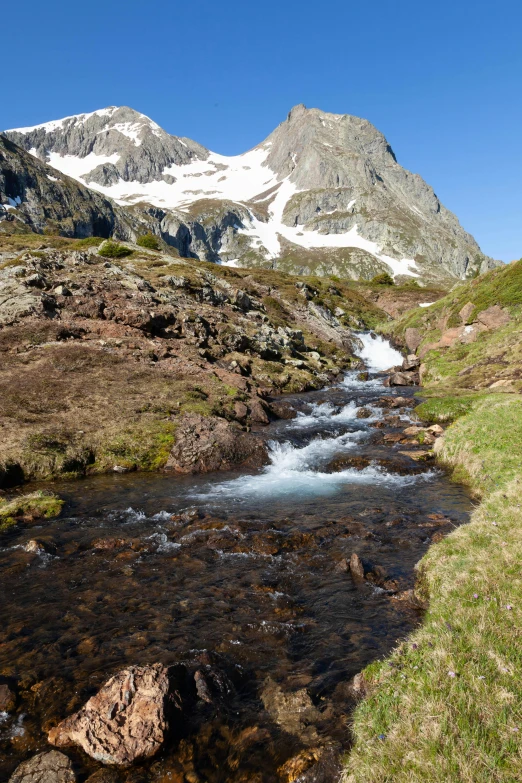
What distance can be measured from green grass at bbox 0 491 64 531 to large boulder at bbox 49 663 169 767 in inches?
397

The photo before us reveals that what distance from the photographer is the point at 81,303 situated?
128 feet

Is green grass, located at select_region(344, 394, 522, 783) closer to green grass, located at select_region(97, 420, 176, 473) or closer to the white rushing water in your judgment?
the white rushing water

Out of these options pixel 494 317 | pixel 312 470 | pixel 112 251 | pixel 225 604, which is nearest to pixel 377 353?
pixel 494 317

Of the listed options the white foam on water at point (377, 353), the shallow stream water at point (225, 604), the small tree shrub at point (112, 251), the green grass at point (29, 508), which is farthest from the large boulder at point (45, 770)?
the small tree shrub at point (112, 251)

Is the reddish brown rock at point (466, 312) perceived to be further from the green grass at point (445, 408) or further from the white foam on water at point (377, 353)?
the green grass at point (445, 408)

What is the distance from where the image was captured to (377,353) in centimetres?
6525

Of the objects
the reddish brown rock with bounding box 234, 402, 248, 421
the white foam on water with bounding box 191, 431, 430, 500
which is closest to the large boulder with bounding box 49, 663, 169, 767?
the white foam on water with bounding box 191, 431, 430, 500

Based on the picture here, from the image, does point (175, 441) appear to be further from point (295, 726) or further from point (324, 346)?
point (324, 346)

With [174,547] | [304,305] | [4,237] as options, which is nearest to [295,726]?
[174,547]

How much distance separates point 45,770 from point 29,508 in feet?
38.0

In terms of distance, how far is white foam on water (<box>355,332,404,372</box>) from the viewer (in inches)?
2351

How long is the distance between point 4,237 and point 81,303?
50.8 meters

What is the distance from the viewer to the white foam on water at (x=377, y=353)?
59.7m

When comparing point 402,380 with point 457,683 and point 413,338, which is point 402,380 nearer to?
point 413,338
